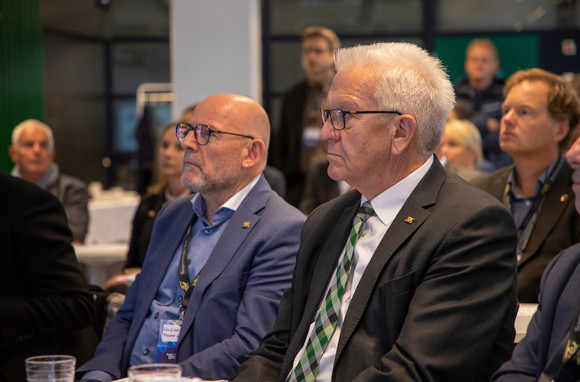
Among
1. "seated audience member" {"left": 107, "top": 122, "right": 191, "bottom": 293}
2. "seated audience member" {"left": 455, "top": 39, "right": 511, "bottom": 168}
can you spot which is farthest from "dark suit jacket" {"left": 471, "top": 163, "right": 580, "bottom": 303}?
"seated audience member" {"left": 455, "top": 39, "right": 511, "bottom": 168}

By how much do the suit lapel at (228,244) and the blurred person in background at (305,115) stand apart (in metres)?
3.38

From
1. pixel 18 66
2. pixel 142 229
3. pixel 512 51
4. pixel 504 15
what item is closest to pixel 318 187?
pixel 142 229

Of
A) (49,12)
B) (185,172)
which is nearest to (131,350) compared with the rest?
(185,172)

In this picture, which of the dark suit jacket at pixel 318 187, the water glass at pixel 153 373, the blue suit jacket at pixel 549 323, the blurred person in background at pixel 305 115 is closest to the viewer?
the water glass at pixel 153 373

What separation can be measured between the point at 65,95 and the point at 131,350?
417 inches

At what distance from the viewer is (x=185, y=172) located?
296 centimetres

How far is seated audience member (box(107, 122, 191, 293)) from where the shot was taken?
14.7 ft

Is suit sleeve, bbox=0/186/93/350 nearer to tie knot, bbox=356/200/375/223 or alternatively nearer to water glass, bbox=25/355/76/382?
water glass, bbox=25/355/76/382

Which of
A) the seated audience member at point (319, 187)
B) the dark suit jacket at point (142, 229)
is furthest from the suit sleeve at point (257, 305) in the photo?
the seated audience member at point (319, 187)

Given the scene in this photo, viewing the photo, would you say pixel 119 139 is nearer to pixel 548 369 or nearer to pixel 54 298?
pixel 54 298

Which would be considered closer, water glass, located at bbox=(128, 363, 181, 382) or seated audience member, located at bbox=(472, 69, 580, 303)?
water glass, located at bbox=(128, 363, 181, 382)

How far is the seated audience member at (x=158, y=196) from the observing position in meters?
4.48

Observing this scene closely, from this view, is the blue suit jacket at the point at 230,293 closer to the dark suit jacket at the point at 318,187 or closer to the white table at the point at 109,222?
the dark suit jacket at the point at 318,187

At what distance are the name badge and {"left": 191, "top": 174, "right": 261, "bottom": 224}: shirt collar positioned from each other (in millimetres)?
435
